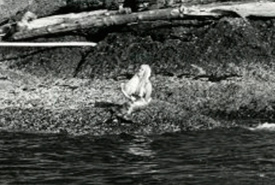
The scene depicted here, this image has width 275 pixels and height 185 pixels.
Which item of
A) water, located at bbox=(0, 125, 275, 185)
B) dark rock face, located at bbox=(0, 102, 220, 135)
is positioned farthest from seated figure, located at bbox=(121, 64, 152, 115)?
water, located at bbox=(0, 125, 275, 185)

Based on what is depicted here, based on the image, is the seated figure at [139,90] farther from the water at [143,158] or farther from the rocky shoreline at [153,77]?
the water at [143,158]

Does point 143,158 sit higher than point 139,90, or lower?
lower

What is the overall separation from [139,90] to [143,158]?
455 centimetres

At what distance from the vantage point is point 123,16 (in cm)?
2525

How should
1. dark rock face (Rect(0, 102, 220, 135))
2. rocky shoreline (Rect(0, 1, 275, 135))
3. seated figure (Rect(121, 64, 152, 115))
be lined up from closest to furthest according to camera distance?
dark rock face (Rect(0, 102, 220, 135)), rocky shoreline (Rect(0, 1, 275, 135)), seated figure (Rect(121, 64, 152, 115))

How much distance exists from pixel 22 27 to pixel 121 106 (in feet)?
30.5

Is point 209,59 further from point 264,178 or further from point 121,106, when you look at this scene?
point 264,178

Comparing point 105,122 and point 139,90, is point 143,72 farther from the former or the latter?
point 105,122

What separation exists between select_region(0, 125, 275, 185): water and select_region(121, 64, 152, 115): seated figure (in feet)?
5.85

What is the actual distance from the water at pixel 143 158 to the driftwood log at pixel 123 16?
7.05 m

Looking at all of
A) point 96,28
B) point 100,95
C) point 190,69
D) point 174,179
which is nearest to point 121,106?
point 100,95

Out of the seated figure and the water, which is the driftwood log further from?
the water

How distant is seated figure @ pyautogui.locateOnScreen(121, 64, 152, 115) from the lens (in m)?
19.2

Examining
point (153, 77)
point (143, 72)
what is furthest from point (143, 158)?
point (153, 77)
